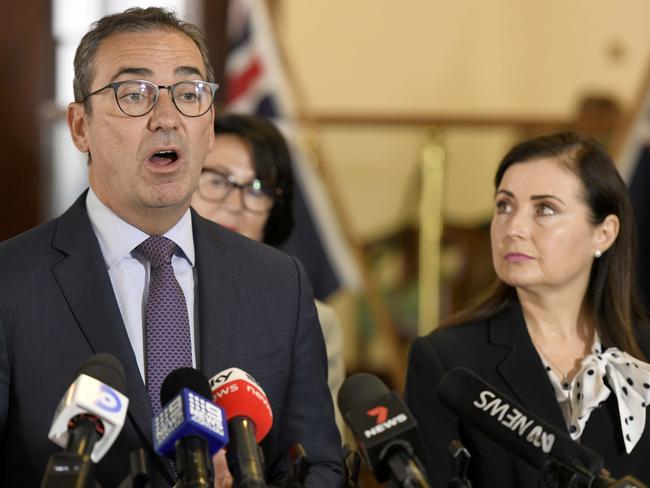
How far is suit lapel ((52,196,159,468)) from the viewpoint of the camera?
7.59 feet

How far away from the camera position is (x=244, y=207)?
3.61m

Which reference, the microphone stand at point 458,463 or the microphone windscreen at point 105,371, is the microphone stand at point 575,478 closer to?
the microphone stand at point 458,463

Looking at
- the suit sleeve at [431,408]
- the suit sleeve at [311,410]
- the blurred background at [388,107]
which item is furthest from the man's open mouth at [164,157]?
the blurred background at [388,107]

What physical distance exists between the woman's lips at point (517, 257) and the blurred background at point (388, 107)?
10.0ft

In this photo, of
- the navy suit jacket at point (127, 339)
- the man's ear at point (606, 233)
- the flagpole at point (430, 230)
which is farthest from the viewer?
the flagpole at point (430, 230)

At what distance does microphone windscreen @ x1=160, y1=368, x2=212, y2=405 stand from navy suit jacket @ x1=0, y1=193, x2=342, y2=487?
0.38 m

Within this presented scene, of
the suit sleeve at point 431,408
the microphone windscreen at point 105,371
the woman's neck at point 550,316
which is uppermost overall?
the microphone windscreen at point 105,371

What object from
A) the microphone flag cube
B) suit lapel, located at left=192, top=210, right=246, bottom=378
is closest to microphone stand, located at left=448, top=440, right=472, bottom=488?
the microphone flag cube

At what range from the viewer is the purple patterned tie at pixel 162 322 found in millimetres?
2377

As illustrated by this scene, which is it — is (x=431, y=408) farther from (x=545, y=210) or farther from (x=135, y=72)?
(x=135, y=72)

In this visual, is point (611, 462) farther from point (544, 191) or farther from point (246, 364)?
point (246, 364)

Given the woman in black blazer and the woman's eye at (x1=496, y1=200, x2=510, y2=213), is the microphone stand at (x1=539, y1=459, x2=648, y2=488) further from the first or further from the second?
the woman's eye at (x1=496, y1=200, x2=510, y2=213)

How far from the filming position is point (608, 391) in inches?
121

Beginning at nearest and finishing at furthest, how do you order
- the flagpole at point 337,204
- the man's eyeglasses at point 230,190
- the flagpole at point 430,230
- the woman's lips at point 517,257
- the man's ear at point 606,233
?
the woman's lips at point 517,257 → the man's ear at point 606,233 → the man's eyeglasses at point 230,190 → the flagpole at point 337,204 → the flagpole at point 430,230
